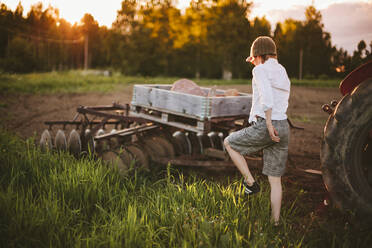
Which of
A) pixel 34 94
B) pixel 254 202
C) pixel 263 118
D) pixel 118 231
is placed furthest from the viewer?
pixel 34 94

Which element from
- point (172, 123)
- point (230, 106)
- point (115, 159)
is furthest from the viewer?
point (172, 123)

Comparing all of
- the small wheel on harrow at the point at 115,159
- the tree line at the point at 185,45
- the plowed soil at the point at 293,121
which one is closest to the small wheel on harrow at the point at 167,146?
the small wheel on harrow at the point at 115,159

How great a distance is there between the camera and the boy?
9.48ft

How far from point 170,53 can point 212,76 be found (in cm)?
525

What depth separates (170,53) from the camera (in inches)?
1443

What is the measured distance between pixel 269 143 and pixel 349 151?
0.72 metres

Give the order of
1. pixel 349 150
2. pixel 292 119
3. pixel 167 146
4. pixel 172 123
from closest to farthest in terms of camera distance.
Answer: pixel 349 150
pixel 172 123
pixel 167 146
pixel 292 119

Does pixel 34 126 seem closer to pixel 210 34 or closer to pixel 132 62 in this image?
pixel 210 34

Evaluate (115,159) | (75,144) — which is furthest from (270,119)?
(75,144)

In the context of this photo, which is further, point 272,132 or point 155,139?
point 155,139

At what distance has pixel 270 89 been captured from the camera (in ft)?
9.43

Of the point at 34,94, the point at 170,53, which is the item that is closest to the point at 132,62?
the point at 170,53

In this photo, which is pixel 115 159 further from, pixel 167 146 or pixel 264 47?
pixel 264 47

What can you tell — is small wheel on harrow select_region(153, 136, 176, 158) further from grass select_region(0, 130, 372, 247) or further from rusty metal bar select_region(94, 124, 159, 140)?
grass select_region(0, 130, 372, 247)
